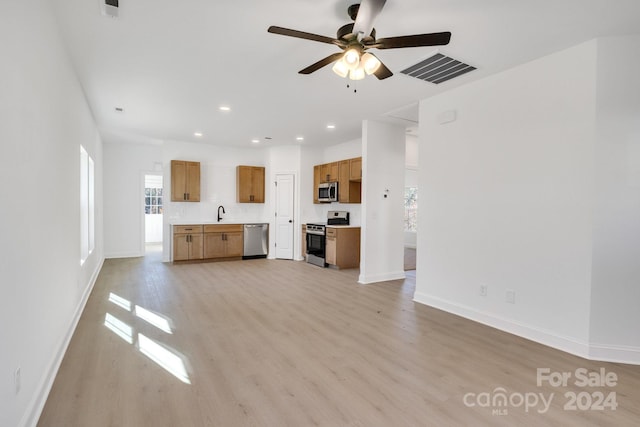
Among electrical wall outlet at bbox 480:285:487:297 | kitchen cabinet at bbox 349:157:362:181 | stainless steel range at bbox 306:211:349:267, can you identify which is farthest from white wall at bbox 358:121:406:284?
Result: electrical wall outlet at bbox 480:285:487:297

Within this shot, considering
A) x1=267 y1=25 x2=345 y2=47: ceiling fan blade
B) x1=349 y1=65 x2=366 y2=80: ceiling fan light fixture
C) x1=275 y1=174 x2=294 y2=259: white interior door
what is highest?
x1=267 y1=25 x2=345 y2=47: ceiling fan blade

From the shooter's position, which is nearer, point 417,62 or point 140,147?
point 417,62

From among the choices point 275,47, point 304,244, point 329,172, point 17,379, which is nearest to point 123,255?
point 304,244

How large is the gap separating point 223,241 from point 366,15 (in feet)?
20.7

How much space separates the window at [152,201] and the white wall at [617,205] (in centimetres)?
1087

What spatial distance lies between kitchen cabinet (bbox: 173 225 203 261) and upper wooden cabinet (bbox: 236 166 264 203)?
1.33 m

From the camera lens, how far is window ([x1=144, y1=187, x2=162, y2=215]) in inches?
403

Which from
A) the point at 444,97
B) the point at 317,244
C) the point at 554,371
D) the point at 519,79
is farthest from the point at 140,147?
the point at 554,371

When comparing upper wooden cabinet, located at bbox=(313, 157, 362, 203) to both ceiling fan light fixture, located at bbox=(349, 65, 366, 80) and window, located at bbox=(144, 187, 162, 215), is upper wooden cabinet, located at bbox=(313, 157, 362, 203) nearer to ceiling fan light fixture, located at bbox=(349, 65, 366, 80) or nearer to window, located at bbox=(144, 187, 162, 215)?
ceiling fan light fixture, located at bbox=(349, 65, 366, 80)

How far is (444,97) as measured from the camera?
404 centimetres

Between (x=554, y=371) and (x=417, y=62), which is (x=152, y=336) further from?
(x=417, y=62)

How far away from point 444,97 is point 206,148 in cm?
569

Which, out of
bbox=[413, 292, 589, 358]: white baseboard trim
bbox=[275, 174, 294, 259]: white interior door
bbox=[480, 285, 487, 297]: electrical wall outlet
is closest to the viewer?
bbox=[413, 292, 589, 358]: white baseboard trim

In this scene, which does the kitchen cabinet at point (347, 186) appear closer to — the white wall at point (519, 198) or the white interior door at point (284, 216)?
the white interior door at point (284, 216)
